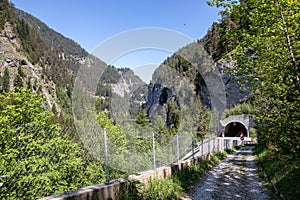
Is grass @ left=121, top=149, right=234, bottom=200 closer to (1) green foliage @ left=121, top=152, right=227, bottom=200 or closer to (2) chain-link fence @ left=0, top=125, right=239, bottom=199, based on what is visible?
(1) green foliage @ left=121, top=152, right=227, bottom=200

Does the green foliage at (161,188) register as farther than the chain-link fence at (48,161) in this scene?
Yes

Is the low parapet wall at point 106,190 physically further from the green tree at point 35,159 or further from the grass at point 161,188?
the green tree at point 35,159

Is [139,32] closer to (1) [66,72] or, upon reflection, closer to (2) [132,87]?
(2) [132,87]

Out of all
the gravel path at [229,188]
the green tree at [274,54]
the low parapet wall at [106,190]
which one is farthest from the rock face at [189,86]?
the low parapet wall at [106,190]

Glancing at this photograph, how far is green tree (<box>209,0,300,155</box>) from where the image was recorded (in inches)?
231

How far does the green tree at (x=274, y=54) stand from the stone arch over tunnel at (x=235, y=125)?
3088 cm

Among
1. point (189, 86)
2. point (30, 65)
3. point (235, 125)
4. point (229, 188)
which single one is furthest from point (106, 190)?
point (30, 65)

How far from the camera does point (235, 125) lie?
4369 cm

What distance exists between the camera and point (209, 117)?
28969mm

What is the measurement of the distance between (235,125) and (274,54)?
39.2 metres

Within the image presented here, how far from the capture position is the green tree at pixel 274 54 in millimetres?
5859

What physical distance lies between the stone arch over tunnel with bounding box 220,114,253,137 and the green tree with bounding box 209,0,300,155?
3088 cm

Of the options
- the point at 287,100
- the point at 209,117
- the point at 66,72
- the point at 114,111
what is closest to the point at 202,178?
the point at 287,100

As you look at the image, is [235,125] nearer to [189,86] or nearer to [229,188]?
[189,86]
